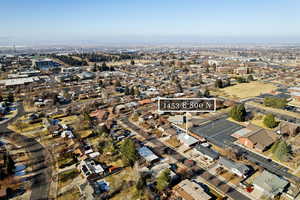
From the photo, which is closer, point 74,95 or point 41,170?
point 41,170

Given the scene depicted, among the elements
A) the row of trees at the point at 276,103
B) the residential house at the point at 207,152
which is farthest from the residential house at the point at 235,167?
the row of trees at the point at 276,103

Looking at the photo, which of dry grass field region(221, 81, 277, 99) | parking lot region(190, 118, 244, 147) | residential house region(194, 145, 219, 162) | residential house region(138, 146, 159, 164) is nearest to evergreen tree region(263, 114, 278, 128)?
parking lot region(190, 118, 244, 147)

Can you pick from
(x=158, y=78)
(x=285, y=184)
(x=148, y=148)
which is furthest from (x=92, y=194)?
(x=158, y=78)

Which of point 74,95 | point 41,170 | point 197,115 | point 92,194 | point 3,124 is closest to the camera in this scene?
point 92,194

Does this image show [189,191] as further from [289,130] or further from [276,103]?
[276,103]

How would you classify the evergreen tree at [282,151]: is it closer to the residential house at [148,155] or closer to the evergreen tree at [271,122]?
the evergreen tree at [271,122]

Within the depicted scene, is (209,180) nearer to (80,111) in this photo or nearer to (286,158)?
(286,158)
